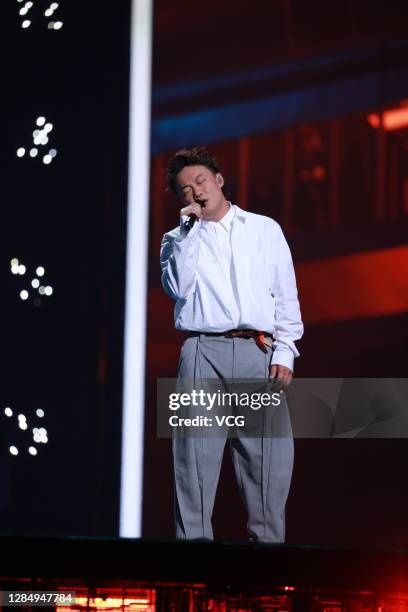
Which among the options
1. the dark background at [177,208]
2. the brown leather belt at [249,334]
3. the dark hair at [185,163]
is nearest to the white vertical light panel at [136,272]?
the dark background at [177,208]

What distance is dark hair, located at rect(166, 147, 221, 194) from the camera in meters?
3.31

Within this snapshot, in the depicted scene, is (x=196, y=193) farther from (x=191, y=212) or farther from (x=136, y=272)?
(x=136, y=272)

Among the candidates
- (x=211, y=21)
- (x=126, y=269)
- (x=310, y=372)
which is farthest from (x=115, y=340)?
(x=211, y=21)

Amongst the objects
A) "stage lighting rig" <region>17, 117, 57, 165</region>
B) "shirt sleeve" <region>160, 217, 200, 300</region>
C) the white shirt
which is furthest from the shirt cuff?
"stage lighting rig" <region>17, 117, 57, 165</region>

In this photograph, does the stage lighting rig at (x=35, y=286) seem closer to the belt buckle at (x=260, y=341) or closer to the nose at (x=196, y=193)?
the nose at (x=196, y=193)

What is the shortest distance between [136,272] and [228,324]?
0.62 meters

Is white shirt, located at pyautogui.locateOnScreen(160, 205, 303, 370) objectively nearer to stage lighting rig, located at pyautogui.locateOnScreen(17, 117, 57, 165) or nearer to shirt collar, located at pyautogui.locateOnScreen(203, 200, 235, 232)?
shirt collar, located at pyautogui.locateOnScreen(203, 200, 235, 232)

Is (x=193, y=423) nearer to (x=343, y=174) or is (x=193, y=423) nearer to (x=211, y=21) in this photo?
(x=343, y=174)

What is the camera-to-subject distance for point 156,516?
349 cm

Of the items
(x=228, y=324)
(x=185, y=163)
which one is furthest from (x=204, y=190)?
(x=228, y=324)

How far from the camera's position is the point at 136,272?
3611 millimetres

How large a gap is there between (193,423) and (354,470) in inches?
23.1

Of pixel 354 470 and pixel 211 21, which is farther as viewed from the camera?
pixel 211 21

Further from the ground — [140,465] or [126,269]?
[126,269]
